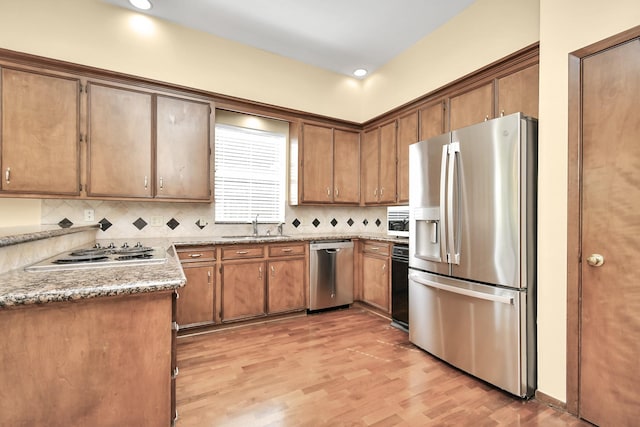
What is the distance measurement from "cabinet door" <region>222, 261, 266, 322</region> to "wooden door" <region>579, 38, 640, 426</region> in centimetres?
271

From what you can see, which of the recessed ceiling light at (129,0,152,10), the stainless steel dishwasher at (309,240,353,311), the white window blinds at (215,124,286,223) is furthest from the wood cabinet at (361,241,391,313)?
the recessed ceiling light at (129,0,152,10)

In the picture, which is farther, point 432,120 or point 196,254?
point 432,120

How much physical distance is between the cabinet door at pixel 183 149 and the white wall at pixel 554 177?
3019 mm

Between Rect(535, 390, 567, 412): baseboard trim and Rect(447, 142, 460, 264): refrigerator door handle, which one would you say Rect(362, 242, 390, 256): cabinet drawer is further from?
Rect(535, 390, 567, 412): baseboard trim

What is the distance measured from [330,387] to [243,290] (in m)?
1.51

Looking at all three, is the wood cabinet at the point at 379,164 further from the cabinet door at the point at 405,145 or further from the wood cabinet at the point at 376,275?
the wood cabinet at the point at 376,275

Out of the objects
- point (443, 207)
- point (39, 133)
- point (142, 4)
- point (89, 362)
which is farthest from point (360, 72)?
point (89, 362)

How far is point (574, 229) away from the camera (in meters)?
1.81

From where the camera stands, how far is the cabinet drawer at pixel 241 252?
10.2 feet

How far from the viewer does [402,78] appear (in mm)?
3887

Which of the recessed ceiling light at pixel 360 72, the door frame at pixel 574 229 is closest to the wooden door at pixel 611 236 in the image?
the door frame at pixel 574 229

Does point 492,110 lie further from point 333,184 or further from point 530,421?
point 530,421

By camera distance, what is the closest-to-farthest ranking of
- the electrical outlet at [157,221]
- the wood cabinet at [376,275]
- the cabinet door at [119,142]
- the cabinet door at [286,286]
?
the cabinet door at [119,142]
the electrical outlet at [157,221]
the cabinet door at [286,286]
the wood cabinet at [376,275]

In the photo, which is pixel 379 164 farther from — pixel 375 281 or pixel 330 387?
pixel 330 387
